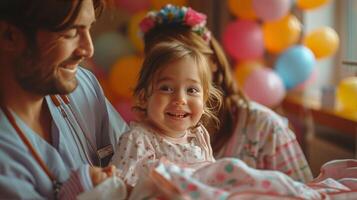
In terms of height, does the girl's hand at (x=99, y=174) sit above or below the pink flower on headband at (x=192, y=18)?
below

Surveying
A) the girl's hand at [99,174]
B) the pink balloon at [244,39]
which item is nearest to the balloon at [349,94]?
the pink balloon at [244,39]

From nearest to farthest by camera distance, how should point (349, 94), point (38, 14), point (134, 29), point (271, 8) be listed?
1. point (38, 14)
2. point (349, 94)
3. point (271, 8)
4. point (134, 29)

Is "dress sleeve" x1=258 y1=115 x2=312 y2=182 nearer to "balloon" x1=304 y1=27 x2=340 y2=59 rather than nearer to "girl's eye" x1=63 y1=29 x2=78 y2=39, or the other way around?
"balloon" x1=304 y1=27 x2=340 y2=59

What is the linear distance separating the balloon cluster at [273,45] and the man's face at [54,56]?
2.03 meters

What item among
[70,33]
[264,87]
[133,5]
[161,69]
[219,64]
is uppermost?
[133,5]

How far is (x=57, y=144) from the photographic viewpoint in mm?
1007

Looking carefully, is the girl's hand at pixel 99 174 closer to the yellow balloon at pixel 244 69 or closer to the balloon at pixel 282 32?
the yellow balloon at pixel 244 69

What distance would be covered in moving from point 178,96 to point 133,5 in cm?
217

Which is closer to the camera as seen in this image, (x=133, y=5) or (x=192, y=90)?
(x=192, y=90)

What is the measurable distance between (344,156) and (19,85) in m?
2.13

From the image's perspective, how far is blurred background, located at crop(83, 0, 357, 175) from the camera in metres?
2.86

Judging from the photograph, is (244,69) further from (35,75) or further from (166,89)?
(35,75)

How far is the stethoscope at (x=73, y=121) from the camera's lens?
3.51 feet

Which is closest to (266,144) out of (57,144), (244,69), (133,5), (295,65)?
(295,65)
